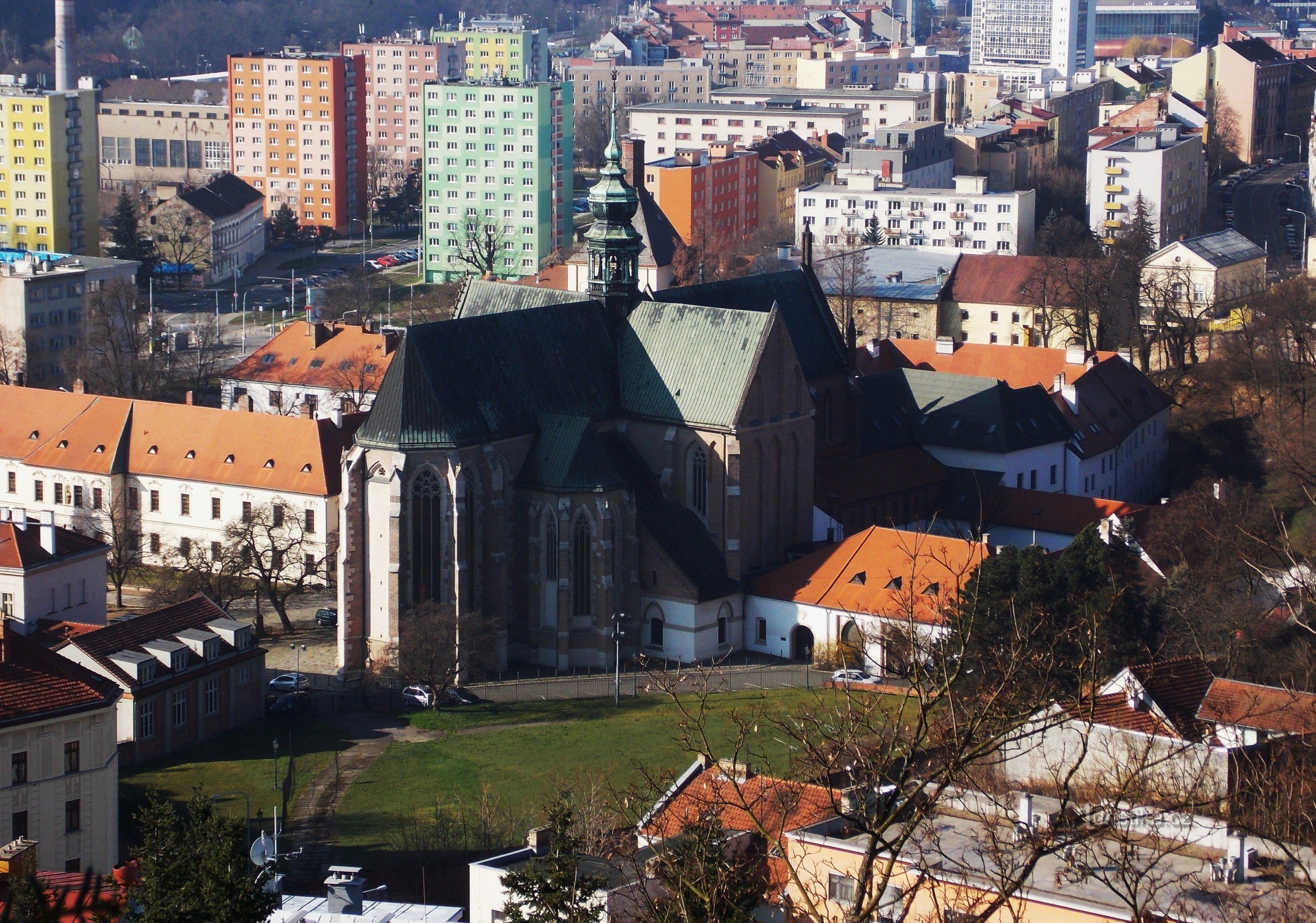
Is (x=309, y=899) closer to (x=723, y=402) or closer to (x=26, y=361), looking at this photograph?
(x=723, y=402)

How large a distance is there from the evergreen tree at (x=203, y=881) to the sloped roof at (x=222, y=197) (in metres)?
125

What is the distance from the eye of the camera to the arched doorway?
72062 mm

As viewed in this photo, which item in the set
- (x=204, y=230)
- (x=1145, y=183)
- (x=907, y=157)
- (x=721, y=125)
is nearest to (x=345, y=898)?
(x=204, y=230)

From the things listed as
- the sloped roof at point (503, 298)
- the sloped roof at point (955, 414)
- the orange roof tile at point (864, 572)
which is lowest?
the orange roof tile at point (864, 572)

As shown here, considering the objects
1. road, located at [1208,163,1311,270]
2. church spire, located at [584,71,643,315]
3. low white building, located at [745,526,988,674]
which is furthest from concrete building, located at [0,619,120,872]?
road, located at [1208,163,1311,270]

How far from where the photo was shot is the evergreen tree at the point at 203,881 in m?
33.5

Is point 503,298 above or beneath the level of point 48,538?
above

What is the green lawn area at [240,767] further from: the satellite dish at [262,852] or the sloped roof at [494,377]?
the sloped roof at [494,377]

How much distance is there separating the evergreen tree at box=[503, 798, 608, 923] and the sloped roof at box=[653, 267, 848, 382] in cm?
4541

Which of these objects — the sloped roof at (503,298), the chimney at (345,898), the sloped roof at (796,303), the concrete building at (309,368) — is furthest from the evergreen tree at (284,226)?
the chimney at (345,898)

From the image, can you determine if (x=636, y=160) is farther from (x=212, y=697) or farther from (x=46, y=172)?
(x=212, y=697)

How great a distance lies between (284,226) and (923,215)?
5184 cm

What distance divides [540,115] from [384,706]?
100780mm

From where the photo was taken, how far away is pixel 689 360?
74.1 meters
